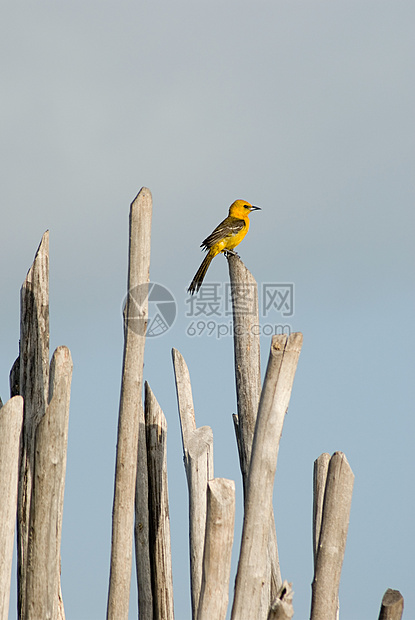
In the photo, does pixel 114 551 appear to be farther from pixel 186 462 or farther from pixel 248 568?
pixel 186 462

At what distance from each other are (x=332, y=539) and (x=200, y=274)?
19.1ft

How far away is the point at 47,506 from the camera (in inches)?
162

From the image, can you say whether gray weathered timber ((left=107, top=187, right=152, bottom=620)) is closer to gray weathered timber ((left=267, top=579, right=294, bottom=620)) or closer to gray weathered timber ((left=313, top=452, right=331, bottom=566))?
gray weathered timber ((left=267, top=579, right=294, bottom=620))

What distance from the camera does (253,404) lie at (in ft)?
19.0

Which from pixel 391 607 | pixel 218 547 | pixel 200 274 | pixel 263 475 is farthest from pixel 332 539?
pixel 200 274

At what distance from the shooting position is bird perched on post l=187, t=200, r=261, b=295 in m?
10.0

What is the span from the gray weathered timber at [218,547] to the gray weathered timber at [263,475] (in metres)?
0.11

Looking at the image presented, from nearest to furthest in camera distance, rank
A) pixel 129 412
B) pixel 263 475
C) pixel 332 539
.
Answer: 1. pixel 263 475
2. pixel 129 412
3. pixel 332 539

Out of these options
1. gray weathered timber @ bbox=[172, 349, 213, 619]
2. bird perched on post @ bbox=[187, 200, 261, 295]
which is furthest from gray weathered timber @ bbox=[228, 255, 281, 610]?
bird perched on post @ bbox=[187, 200, 261, 295]

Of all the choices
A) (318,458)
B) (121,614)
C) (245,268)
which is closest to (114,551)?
(121,614)

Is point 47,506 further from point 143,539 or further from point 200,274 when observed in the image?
point 200,274

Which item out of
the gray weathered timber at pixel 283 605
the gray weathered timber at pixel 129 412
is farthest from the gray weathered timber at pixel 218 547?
the gray weathered timber at pixel 129 412

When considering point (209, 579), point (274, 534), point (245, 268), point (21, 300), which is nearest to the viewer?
point (209, 579)

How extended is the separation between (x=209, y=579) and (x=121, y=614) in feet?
2.41
